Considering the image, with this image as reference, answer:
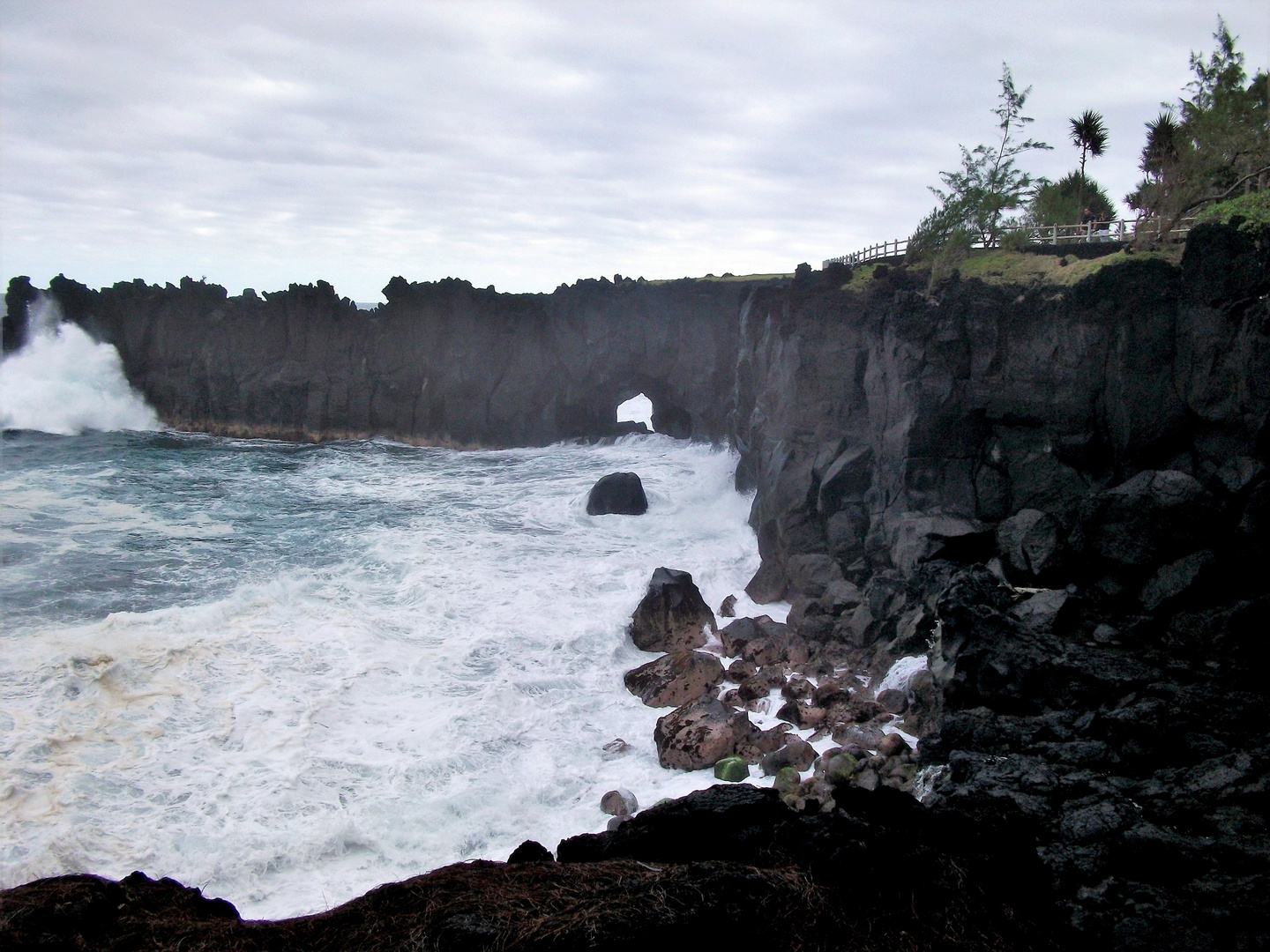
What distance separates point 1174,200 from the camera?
67.4ft

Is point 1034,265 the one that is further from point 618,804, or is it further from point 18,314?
point 18,314

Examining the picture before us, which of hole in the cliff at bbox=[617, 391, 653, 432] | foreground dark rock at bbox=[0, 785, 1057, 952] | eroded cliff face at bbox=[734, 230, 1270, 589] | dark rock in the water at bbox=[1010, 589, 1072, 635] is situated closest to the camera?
foreground dark rock at bbox=[0, 785, 1057, 952]

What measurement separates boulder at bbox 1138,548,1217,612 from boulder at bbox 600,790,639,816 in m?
10.4

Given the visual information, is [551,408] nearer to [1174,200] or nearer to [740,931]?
[1174,200]

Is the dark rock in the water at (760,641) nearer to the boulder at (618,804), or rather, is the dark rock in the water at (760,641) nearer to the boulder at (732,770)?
the boulder at (732,770)

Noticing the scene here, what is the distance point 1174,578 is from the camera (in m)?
15.8

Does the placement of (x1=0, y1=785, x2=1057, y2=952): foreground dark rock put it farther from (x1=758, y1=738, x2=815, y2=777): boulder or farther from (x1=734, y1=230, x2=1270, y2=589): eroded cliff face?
(x1=734, y1=230, x2=1270, y2=589): eroded cliff face

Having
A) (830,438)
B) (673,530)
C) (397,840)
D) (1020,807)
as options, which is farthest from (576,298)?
(1020,807)

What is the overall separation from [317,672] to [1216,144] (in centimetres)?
2567

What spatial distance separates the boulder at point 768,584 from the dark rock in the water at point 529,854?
1634 centimetres

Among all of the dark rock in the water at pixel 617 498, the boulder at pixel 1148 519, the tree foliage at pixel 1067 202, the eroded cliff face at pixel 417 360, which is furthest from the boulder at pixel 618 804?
the eroded cliff face at pixel 417 360

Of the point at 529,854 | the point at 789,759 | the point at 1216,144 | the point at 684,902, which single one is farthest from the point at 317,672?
the point at 1216,144

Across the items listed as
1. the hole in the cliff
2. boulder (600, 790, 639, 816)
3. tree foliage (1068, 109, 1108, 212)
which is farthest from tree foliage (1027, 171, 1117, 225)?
the hole in the cliff

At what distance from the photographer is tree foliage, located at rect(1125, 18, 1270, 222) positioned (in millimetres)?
20609
